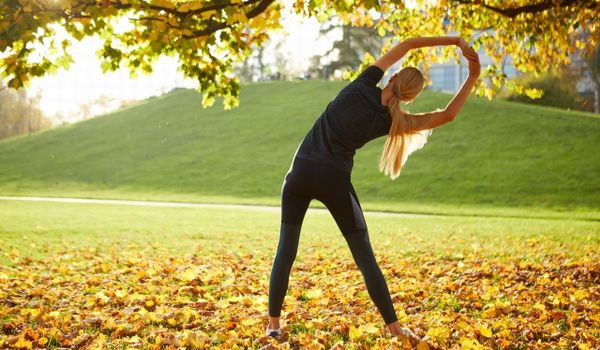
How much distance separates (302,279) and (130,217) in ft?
42.2

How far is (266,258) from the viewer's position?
10180 mm

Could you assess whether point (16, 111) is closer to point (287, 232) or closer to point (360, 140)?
point (287, 232)

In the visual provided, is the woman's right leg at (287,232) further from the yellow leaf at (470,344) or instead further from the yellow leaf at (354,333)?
the yellow leaf at (470,344)

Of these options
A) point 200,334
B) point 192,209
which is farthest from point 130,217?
point 200,334

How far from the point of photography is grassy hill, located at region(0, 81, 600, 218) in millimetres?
27484

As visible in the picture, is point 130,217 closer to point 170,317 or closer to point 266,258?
point 266,258

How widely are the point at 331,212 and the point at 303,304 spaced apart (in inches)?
81.0

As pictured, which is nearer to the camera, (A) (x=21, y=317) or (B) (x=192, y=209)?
(A) (x=21, y=317)

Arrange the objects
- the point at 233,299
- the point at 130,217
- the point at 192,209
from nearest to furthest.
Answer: the point at 233,299
the point at 130,217
the point at 192,209

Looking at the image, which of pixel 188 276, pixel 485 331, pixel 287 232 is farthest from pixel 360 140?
pixel 188 276

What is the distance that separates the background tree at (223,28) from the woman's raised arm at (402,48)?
1554mm

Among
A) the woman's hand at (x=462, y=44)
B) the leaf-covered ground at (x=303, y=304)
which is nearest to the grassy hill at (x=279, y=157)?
the leaf-covered ground at (x=303, y=304)

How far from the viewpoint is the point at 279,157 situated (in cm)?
3806

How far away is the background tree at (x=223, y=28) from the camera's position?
20.0 feet
